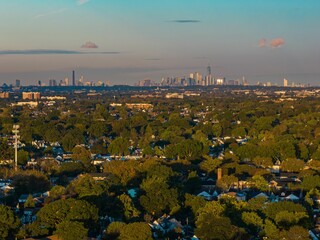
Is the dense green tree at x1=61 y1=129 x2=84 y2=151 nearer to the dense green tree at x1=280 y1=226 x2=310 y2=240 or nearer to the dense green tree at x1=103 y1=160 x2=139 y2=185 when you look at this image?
the dense green tree at x1=103 y1=160 x2=139 y2=185

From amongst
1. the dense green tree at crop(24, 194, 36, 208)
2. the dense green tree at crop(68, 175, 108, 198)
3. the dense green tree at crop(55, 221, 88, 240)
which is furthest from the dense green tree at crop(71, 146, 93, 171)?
the dense green tree at crop(55, 221, 88, 240)

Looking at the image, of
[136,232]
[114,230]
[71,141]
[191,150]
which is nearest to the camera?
[136,232]

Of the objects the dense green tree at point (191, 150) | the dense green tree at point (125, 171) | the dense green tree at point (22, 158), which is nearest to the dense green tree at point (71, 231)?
the dense green tree at point (125, 171)

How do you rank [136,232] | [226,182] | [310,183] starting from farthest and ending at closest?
[226,182], [310,183], [136,232]

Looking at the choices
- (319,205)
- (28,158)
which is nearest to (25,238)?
(319,205)

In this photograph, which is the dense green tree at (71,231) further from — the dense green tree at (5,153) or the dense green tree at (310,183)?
the dense green tree at (5,153)

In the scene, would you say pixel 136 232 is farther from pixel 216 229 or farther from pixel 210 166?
pixel 210 166

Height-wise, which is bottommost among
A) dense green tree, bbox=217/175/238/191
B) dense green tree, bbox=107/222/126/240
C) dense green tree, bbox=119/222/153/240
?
dense green tree, bbox=217/175/238/191

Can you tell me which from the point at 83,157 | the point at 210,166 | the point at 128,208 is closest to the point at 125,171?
the point at 210,166

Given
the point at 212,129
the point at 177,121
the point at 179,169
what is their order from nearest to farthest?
1. the point at 179,169
2. the point at 212,129
3. the point at 177,121

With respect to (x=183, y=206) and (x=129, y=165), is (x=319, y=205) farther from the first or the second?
(x=129, y=165)

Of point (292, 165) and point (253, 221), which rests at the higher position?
point (253, 221)
